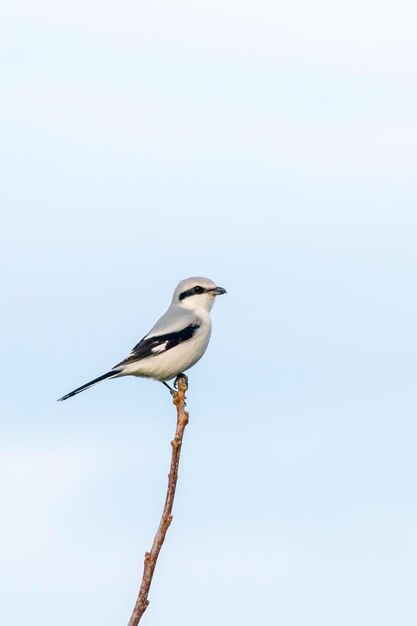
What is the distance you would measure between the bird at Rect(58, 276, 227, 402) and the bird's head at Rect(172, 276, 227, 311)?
0.02m

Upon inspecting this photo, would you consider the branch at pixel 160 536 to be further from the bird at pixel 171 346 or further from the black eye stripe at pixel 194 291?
the black eye stripe at pixel 194 291

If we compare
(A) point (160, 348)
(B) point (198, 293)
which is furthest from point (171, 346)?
(B) point (198, 293)

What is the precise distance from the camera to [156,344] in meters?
9.62

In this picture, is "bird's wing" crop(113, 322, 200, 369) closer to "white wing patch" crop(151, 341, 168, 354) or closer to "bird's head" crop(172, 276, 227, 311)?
"white wing patch" crop(151, 341, 168, 354)

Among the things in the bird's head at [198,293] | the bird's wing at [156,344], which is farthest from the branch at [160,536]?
the bird's head at [198,293]

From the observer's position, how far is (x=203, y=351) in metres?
9.91

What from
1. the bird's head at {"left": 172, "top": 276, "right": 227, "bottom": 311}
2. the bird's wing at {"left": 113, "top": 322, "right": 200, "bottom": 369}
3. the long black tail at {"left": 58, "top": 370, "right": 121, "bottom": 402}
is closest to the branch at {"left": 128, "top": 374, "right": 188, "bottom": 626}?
the long black tail at {"left": 58, "top": 370, "right": 121, "bottom": 402}

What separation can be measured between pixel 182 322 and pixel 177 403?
194 inches

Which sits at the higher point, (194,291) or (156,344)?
(194,291)

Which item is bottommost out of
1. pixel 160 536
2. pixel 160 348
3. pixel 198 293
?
pixel 160 536

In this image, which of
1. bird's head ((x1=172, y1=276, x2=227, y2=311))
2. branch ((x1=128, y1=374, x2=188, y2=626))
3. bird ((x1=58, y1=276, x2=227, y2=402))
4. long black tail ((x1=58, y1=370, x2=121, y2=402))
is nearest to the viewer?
branch ((x1=128, y1=374, x2=188, y2=626))

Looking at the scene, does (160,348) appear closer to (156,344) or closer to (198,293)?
(156,344)

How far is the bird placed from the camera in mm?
9539

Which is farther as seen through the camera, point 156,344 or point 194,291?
point 194,291
